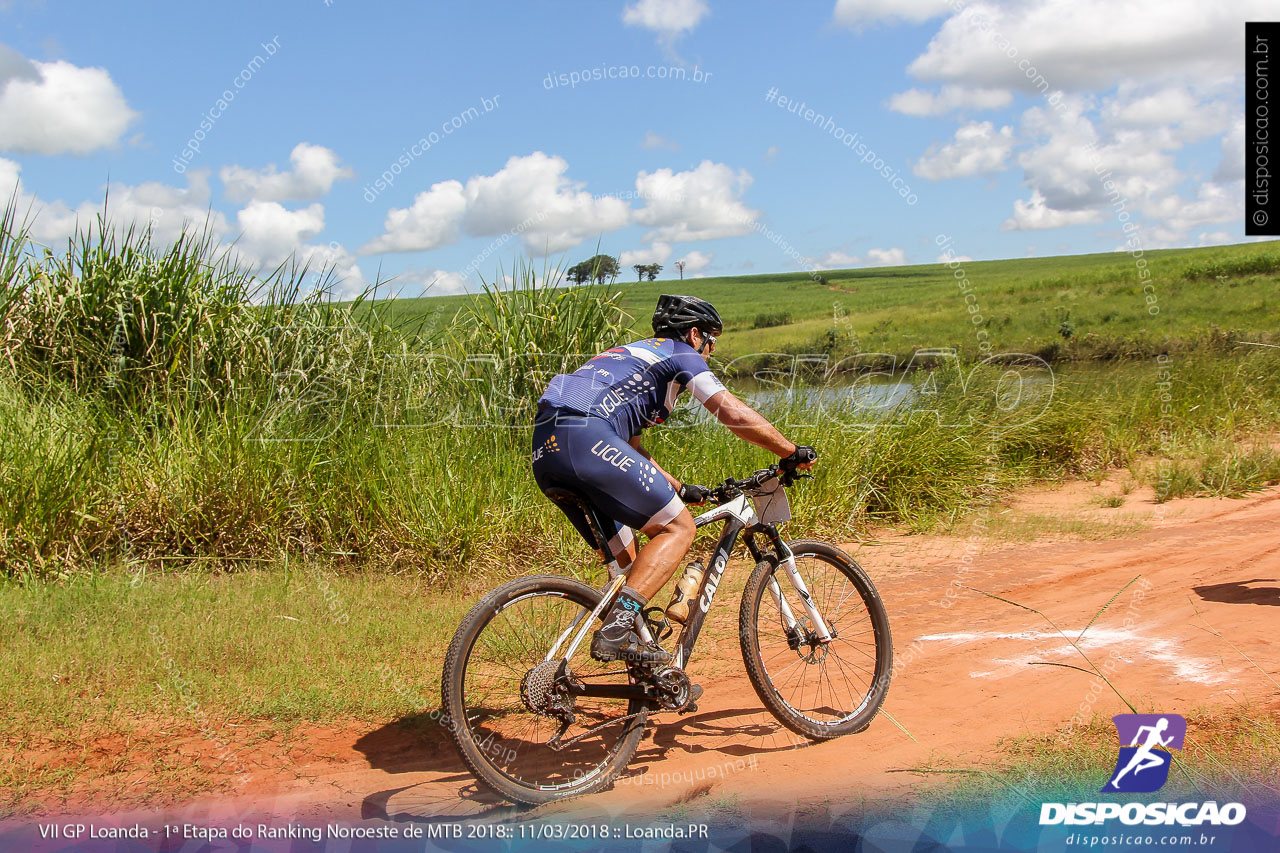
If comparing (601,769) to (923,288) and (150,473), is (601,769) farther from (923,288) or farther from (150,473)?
(923,288)

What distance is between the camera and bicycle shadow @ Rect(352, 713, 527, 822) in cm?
399

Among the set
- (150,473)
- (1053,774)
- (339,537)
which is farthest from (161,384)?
(1053,774)

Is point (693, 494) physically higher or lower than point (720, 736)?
higher

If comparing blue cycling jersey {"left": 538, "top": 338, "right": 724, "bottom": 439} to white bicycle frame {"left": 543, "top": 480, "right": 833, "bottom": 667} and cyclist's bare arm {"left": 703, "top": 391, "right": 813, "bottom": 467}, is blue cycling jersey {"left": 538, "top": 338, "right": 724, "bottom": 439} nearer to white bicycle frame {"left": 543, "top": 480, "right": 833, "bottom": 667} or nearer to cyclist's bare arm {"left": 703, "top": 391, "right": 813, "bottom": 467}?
cyclist's bare arm {"left": 703, "top": 391, "right": 813, "bottom": 467}

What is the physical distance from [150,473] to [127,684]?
2984 millimetres

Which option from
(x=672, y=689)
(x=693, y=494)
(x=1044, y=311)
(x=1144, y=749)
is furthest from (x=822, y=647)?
(x=1044, y=311)

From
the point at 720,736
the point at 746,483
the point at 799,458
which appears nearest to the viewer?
the point at 799,458

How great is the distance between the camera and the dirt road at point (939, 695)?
4121 millimetres

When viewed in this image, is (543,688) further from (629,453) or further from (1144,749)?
(1144,749)

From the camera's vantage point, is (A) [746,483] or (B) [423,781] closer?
(B) [423,781]

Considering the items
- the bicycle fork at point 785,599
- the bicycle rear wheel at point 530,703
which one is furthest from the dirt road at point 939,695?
the bicycle fork at point 785,599

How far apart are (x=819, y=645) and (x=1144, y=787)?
1537 mm

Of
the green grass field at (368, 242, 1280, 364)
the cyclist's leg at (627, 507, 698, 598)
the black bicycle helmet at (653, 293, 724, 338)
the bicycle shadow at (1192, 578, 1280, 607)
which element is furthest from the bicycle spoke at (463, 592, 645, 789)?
the green grass field at (368, 242, 1280, 364)

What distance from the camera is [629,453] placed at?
4156 mm
